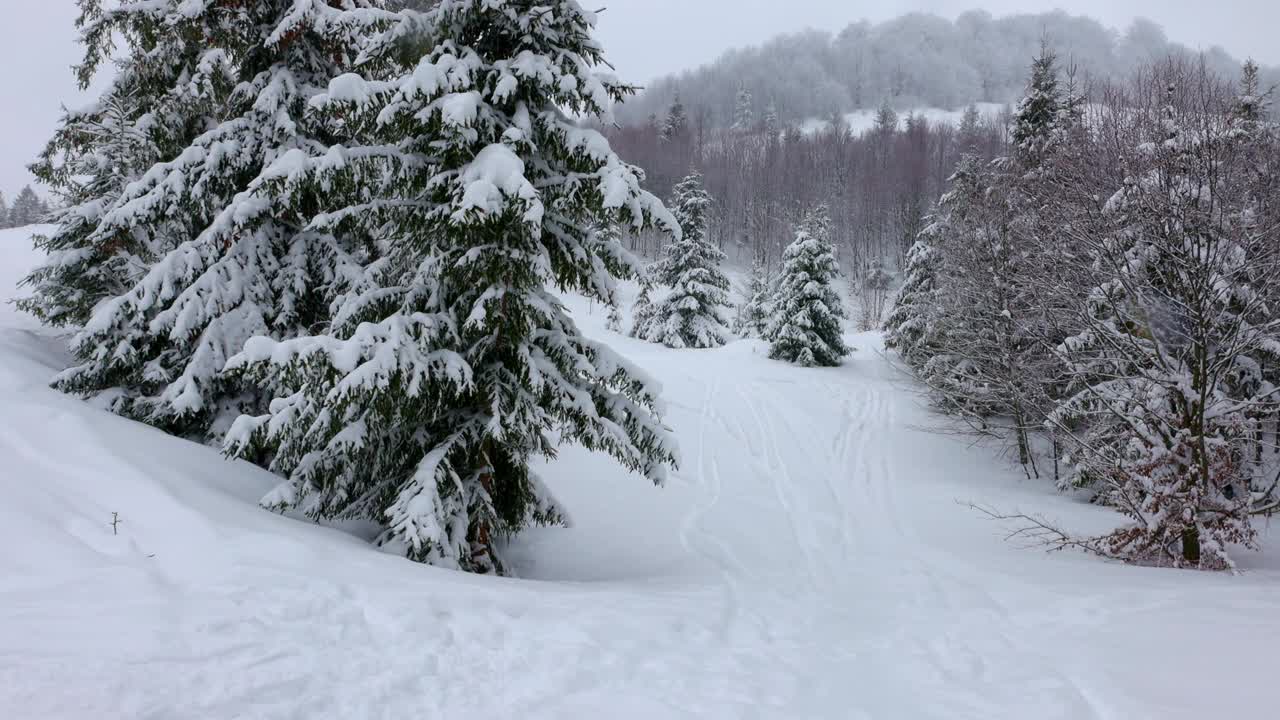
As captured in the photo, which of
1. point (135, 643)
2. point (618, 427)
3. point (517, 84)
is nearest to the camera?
point (135, 643)

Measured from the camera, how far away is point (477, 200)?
4.73m

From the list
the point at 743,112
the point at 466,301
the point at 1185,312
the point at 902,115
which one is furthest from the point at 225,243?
the point at 902,115

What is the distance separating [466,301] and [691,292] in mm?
22714

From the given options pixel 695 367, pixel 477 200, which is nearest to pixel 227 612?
pixel 477 200

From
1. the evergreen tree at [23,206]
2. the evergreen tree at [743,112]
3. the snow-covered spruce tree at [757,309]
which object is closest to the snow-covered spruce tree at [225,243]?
the snow-covered spruce tree at [757,309]

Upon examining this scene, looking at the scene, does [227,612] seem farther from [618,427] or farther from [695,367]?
[695,367]

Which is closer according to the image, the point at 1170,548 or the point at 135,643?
the point at 135,643

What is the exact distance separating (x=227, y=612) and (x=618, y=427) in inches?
135

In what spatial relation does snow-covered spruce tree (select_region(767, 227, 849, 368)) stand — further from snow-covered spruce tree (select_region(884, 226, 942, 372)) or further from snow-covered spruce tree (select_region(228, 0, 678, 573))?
snow-covered spruce tree (select_region(228, 0, 678, 573))

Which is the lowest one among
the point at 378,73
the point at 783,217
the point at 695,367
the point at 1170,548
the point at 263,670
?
the point at 263,670

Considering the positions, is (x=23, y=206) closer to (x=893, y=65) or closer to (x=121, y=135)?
(x=121, y=135)

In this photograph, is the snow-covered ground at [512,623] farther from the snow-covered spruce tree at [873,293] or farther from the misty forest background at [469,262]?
the snow-covered spruce tree at [873,293]

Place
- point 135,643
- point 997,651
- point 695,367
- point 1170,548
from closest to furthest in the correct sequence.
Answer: point 135,643
point 997,651
point 1170,548
point 695,367

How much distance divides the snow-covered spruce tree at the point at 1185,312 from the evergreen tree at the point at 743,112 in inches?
2903
